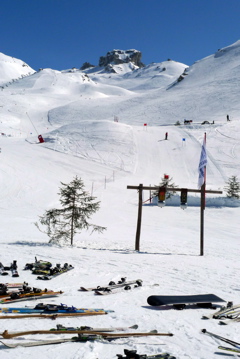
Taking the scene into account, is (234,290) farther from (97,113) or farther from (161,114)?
(97,113)

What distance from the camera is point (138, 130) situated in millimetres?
59562

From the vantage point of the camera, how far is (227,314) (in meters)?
6.79

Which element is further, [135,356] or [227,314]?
[227,314]

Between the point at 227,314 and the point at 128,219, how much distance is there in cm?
2023

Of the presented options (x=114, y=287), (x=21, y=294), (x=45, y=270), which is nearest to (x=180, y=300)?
(x=114, y=287)

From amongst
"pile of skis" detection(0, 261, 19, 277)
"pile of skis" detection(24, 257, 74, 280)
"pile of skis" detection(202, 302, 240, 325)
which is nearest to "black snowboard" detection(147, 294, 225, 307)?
"pile of skis" detection(202, 302, 240, 325)

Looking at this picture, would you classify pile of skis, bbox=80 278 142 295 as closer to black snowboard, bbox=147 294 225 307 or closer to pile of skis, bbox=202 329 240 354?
black snowboard, bbox=147 294 225 307

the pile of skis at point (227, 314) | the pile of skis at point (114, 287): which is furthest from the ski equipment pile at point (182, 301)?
the pile of skis at point (114, 287)

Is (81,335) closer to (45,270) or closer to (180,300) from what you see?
(180,300)

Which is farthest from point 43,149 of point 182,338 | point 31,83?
point 31,83

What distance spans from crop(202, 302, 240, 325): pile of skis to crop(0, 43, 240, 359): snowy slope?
25 centimetres

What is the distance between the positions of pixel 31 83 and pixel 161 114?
280 ft

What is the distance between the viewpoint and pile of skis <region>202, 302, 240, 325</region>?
650cm

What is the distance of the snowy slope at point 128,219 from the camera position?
239 inches
